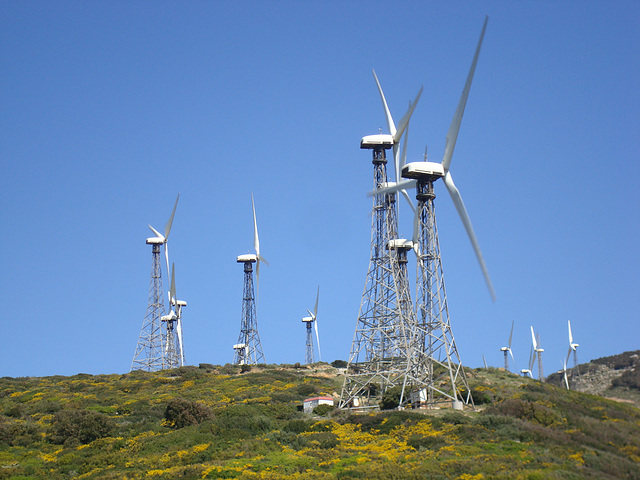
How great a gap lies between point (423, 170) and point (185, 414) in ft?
74.9

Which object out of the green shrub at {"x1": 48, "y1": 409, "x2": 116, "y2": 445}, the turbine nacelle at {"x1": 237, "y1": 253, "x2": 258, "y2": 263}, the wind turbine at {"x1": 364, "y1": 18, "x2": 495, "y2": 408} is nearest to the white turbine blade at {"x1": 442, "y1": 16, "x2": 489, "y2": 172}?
the wind turbine at {"x1": 364, "y1": 18, "x2": 495, "y2": 408}

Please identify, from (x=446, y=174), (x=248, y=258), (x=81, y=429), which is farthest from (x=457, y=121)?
(x=248, y=258)

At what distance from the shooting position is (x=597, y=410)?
135 feet

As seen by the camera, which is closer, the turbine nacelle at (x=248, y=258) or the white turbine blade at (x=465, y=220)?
the white turbine blade at (x=465, y=220)

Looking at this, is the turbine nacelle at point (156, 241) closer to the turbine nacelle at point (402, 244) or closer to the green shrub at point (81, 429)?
the turbine nacelle at point (402, 244)

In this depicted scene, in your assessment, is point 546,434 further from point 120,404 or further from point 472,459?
point 120,404

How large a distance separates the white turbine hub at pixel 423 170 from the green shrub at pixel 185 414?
21296 mm

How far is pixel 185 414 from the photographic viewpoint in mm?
47625

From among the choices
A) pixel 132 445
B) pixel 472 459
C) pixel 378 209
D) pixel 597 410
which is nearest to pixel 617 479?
pixel 472 459

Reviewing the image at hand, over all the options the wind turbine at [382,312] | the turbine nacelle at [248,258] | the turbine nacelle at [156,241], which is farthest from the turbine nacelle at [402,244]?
the turbine nacelle at [156,241]

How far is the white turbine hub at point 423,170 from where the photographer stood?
1900 inches

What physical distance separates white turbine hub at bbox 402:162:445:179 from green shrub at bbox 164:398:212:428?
69.9 ft

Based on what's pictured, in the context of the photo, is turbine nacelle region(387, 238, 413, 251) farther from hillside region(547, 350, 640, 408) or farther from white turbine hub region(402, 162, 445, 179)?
hillside region(547, 350, 640, 408)

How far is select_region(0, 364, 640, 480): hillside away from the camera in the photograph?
102 feet
